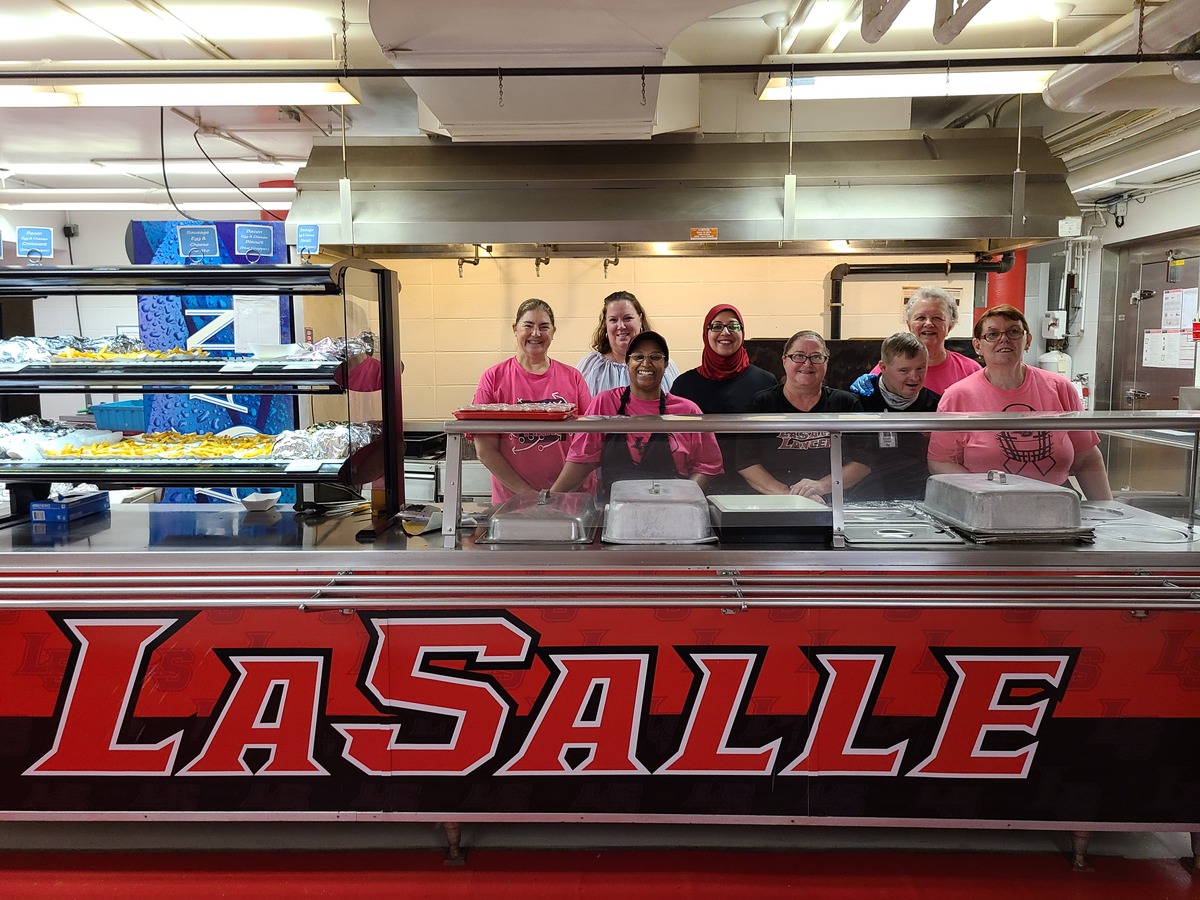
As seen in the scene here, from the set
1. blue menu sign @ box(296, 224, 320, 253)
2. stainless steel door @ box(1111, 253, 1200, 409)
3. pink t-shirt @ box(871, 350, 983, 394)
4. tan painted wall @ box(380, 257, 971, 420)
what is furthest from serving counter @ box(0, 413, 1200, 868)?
stainless steel door @ box(1111, 253, 1200, 409)

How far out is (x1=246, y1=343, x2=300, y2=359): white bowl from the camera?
8.93ft

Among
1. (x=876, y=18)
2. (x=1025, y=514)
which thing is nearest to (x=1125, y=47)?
(x=876, y=18)

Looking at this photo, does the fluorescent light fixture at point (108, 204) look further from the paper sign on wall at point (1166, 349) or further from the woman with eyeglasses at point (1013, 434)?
the paper sign on wall at point (1166, 349)

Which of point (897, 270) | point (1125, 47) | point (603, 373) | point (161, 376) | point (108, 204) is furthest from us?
point (108, 204)

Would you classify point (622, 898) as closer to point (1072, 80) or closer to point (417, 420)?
point (1072, 80)

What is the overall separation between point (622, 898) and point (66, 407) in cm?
876

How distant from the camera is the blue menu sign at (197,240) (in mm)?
2803

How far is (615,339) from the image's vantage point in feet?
13.6

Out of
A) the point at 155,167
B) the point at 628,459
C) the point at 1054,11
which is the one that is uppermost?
the point at 1054,11

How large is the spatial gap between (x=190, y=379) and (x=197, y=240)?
1.86 ft

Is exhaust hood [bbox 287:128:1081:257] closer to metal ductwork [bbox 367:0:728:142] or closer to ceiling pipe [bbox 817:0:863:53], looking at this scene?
ceiling pipe [bbox 817:0:863:53]

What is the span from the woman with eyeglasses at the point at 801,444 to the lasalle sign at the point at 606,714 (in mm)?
529

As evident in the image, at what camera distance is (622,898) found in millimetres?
2242

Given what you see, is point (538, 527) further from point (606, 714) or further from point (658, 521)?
point (606, 714)
